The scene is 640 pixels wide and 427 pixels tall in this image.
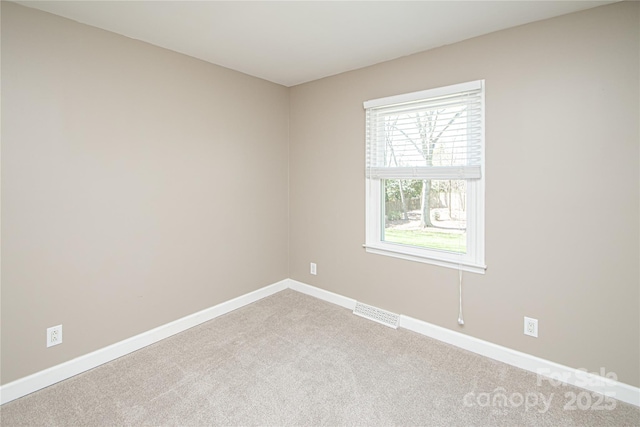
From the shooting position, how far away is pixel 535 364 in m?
2.13

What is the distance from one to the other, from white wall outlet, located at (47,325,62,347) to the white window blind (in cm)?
264

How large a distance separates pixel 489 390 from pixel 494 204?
1.24 m

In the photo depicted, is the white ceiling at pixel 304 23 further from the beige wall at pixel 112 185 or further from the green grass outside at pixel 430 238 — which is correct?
the green grass outside at pixel 430 238

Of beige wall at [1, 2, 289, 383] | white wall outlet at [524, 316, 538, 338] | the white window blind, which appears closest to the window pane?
the white window blind

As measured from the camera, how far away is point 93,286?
2209 mm

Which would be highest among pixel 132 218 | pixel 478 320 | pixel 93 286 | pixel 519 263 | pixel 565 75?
pixel 565 75

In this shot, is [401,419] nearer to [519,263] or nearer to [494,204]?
[519,263]

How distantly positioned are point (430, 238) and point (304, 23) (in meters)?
1.95

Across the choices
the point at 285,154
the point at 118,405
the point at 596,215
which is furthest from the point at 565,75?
the point at 118,405

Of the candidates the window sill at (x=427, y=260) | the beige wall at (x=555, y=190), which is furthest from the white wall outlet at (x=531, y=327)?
the window sill at (x=427, y=260)

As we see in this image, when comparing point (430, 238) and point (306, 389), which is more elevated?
point (430, 238)

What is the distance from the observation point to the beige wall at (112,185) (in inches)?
74.2

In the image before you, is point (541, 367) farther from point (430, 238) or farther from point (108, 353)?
point (108, 353)

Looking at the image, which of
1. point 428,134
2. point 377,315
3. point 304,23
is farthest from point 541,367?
point 304,23
